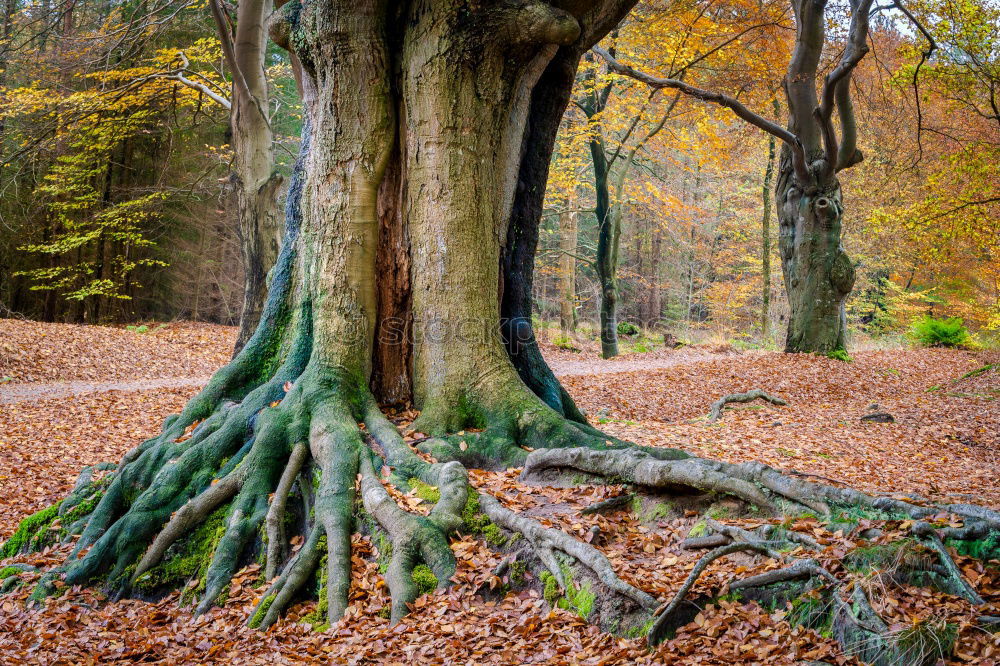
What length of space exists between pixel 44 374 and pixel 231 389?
30.5ft

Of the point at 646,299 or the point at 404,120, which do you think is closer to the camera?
the point at 404,120

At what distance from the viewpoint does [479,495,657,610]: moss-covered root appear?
10.2 feet

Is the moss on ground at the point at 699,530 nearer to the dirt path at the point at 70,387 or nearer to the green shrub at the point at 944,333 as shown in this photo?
the dirt path at the point at 70,387

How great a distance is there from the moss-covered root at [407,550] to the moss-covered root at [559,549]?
14.9 inches

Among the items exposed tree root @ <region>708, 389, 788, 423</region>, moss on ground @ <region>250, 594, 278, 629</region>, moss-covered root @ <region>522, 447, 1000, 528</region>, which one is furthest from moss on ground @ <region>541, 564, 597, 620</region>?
exposed tree root @ <region>708, 389, 788, 423</region>

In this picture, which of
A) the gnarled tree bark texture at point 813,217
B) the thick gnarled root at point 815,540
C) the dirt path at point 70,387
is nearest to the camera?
the thick gnarled root at point 815,540

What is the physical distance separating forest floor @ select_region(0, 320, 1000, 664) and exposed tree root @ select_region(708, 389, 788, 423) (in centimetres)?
18

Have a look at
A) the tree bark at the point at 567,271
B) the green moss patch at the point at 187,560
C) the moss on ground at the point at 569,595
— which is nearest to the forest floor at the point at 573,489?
the moss on ground at the point at 569,595

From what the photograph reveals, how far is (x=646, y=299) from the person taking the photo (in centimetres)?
3403

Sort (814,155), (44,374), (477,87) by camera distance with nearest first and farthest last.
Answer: (477,87)
(44,374)
(814,155)

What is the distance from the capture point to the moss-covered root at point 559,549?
310cm

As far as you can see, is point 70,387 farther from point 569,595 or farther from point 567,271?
point 567,271

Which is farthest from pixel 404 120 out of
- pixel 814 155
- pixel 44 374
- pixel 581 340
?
pixel 581 340

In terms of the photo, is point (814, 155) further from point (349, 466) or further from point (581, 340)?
point (349, 466)
